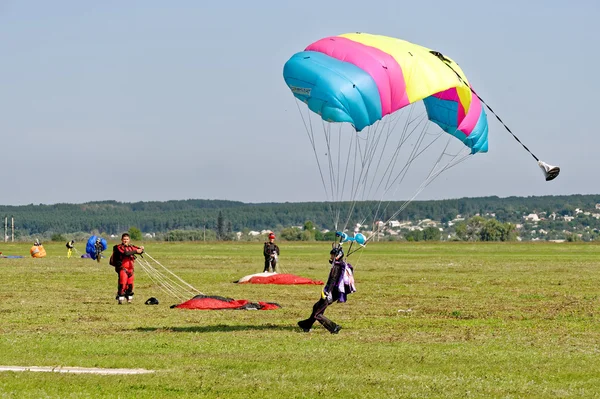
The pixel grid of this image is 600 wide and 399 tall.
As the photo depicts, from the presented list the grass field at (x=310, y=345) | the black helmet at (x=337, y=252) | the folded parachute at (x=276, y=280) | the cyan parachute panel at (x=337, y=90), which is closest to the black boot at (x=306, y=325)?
the grass field at (x=310, y=345)

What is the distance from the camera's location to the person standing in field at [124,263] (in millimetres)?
22734

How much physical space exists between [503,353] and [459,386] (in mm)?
2846

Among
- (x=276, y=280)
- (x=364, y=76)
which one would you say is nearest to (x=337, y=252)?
(x=364, y=76)

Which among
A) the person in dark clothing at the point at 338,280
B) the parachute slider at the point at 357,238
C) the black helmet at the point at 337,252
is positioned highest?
the parachute slider at the point at 357,238

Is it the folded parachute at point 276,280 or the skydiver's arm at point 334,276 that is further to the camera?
the folded parachute at point 276,280

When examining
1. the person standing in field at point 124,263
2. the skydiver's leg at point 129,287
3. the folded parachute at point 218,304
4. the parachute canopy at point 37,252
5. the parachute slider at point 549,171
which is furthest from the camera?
the parachute canopy at point 37,252

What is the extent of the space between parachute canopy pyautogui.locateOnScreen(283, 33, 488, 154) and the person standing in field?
20.8 feet

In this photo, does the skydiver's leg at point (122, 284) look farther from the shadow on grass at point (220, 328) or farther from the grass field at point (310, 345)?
the shadow on grass at point (220, 328)

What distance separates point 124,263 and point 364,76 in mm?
7938

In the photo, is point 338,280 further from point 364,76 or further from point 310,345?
point 364,76

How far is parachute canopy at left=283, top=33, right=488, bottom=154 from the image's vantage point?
1725 cm

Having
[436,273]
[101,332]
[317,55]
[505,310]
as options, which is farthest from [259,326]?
[436,273]

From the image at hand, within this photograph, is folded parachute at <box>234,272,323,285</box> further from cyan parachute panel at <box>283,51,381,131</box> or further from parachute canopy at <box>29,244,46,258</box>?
parachute canopy at <box>29,244,46,258</box>

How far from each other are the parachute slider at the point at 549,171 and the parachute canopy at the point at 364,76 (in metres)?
2.06
